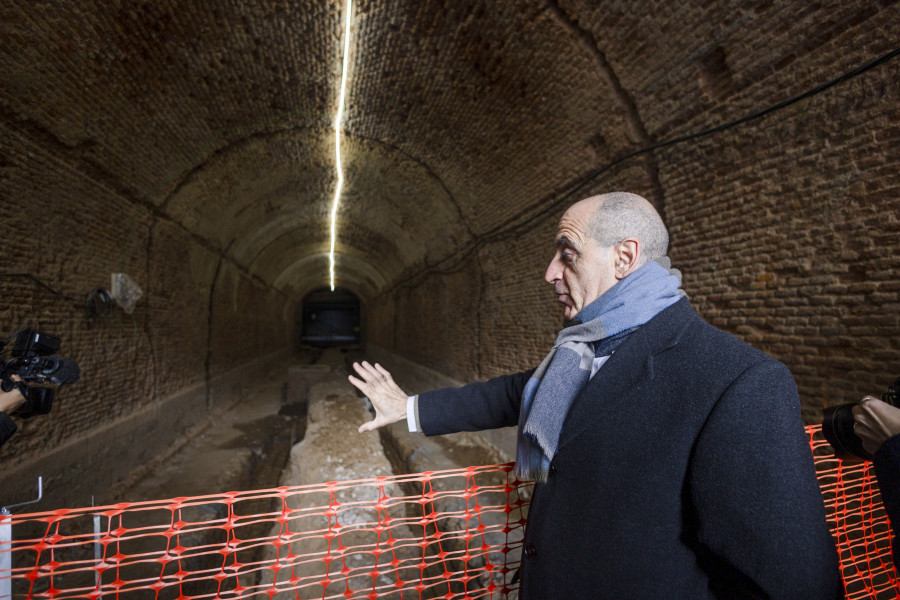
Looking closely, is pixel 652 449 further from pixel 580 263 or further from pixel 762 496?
pixel 580 263

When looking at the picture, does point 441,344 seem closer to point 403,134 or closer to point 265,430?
point 265,430

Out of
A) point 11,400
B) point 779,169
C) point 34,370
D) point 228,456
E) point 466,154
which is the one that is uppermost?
point 466,154

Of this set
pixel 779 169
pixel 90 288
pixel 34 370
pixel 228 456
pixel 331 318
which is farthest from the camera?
pixel 331 318

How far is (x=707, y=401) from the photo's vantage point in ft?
3.62

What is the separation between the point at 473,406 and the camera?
1.89 m

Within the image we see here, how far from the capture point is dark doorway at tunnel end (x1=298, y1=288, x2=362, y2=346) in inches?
1315

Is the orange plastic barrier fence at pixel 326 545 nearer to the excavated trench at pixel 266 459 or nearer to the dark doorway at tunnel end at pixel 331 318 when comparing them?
the excavated trench at pixel 266 459

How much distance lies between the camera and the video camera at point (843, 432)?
1.52m


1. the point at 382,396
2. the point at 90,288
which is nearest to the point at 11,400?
the point at 382,396

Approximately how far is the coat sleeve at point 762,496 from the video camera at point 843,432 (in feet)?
2.45

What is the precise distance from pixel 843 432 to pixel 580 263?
3.72 feet

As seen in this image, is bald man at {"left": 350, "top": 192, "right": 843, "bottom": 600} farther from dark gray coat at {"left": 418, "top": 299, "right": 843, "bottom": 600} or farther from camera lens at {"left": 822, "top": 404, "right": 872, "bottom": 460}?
camera lens at {"left": 822, "top": 404, "right": 872, "bottom": 460}

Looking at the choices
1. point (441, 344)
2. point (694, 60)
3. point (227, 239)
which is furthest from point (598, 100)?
point (227, 239)

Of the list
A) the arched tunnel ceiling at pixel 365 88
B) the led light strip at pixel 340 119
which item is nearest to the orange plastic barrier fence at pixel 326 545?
the arched tunnel ceiling at pixel 365 88
